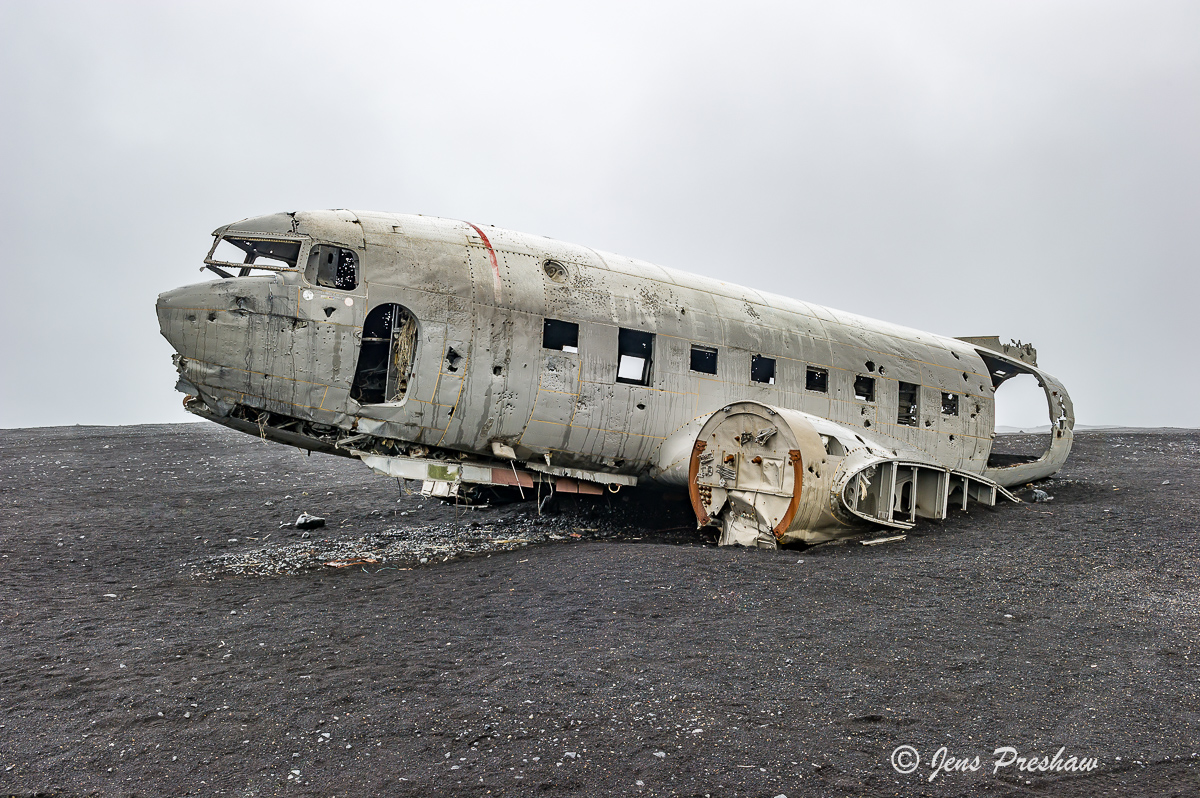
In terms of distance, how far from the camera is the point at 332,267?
9.30 metres

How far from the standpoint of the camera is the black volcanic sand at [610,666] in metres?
3.92

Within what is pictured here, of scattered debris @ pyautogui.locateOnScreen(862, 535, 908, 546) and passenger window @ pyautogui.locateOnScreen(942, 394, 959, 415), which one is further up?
passenger window @ pyautogui.locateOnScreen(942, 394, 959, 415)

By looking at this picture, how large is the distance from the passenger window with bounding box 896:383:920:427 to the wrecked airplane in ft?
5.87

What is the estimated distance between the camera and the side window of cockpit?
908 cm

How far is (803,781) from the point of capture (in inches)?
148

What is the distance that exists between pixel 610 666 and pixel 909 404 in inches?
423

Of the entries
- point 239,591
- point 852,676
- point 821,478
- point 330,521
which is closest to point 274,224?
point 239,591

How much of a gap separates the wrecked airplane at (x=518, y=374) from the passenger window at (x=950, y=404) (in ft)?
7.60

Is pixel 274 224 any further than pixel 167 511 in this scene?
No

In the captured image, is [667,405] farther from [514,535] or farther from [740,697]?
[740,697]

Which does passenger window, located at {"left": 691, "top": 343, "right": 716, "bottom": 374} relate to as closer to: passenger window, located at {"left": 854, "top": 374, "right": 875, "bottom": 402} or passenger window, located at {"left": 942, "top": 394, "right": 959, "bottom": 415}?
passenger window, located at {"left": 854, "top": 374, "right": 875, "bottom": 402}

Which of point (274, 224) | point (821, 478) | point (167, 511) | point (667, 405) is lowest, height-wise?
point (167, 511)

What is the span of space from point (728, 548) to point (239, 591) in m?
5.90

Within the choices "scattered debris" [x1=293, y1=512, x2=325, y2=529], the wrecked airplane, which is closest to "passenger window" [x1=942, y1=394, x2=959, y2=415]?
the wrecked airplane
